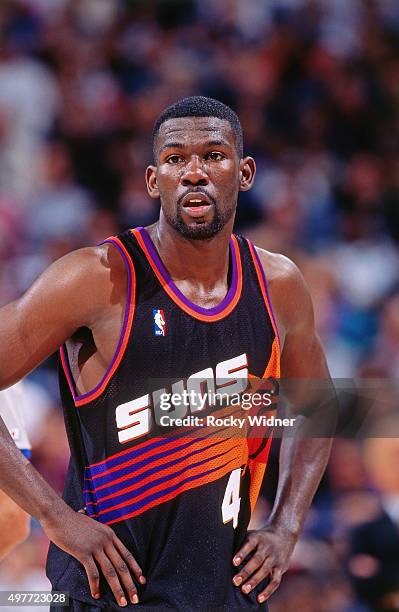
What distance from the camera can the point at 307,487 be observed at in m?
3.06

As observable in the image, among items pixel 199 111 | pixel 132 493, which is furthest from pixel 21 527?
pixel 199 111

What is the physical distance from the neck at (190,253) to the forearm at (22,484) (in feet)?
2.17

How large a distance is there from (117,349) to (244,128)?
4.44m

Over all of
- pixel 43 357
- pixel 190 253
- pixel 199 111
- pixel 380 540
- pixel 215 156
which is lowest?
pixel 380 540

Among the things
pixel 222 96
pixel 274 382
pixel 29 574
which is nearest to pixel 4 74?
pixel 222 96

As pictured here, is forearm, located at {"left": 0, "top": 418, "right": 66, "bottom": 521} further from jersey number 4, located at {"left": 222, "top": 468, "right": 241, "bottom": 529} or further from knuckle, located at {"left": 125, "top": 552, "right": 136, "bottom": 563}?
jersey number 4, located at {"left": 222, "top": 468, "right": 241, "bottom": 529}

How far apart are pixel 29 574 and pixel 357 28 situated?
5.01 metres

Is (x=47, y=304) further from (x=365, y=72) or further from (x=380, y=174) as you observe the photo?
(x=365, y=72)

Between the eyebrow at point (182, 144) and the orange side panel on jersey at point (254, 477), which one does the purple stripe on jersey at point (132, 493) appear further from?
the eyebrow at point (182, 144)

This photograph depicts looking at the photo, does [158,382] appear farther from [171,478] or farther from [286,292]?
[286,292]

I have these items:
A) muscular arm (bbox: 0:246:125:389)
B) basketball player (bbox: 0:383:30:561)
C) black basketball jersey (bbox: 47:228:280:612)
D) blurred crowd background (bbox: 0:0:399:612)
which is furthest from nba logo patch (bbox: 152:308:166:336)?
blurred crowd background (bbox: 0:0:399:612)

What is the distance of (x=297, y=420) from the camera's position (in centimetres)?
319

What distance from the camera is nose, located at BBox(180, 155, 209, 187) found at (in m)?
2.69

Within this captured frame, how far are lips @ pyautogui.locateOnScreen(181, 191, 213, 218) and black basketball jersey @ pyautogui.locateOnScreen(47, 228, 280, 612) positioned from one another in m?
0.18
